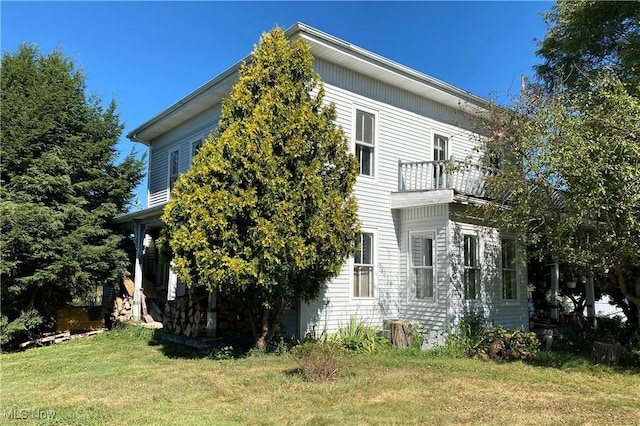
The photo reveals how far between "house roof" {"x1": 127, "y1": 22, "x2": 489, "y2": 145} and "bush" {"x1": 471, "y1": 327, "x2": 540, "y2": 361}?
632 centimetres

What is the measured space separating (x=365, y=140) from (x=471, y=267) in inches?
162

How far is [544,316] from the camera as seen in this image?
15.2 meters

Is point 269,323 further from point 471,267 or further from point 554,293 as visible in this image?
point 554,293

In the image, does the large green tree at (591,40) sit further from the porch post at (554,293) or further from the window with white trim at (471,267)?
the porch post at (554,293)

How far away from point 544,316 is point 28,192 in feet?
53.0

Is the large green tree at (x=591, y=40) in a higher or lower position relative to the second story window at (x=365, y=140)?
higher

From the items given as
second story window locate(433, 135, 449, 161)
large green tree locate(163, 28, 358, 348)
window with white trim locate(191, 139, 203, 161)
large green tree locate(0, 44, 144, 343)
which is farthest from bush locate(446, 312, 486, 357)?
large green tree locate(0, 44, 144, 343)

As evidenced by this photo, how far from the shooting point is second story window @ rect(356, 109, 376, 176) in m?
11.4

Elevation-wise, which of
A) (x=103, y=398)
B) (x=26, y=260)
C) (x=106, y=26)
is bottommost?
(x=103, y=398)

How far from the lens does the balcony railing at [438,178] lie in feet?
36.3

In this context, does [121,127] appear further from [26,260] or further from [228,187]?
[228,187]

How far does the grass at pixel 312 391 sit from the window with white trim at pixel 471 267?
236 cm

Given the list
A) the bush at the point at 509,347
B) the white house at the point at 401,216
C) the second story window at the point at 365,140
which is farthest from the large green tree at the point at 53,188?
the bush at the point at 509,347

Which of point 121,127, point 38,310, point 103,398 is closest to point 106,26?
point 121,127
